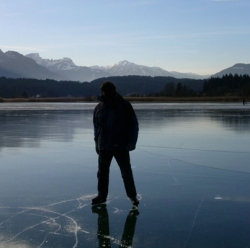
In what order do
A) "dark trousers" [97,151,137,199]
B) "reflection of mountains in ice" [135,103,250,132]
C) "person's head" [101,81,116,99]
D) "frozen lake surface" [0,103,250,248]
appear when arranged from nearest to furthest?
"frozen lake surface" [0,103,250,248] → "person's head" [101,81,116,99] → "dark trousers" [97,151,137,199] → "reflection of mountains in ice" [135,103,250,132]

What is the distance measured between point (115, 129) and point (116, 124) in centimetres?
6

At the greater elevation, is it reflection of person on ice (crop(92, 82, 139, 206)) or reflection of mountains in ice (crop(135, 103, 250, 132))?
reflection of person on ice (crop(92, 82, 139, 206))

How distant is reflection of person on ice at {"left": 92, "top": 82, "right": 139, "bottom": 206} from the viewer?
199 inches

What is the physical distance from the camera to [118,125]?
200 inches

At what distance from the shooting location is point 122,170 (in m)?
5.26

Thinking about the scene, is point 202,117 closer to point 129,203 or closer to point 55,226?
point 129,203

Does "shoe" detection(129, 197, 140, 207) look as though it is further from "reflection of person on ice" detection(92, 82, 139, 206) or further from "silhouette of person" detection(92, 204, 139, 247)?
"silhouette of person" detection(92, 204, 139, 247)

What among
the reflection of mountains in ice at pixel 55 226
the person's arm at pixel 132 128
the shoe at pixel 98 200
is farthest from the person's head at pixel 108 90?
the reflection of mountains in ice at pixel 55 226

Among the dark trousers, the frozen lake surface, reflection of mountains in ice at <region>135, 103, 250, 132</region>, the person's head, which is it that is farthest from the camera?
reflection of mountains in ice at <region>135, 103, 250, 132</region>

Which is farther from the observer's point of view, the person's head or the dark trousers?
the dark trousers

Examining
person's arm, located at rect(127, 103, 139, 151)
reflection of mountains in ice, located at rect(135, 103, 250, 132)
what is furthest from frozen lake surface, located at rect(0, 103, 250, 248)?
reflection of mountains in ice, located at rect(135, 103, 250, 132)

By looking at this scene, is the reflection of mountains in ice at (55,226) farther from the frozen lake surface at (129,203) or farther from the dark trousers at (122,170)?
the dark trousers at (122,170)

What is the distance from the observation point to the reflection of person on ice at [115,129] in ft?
16.6

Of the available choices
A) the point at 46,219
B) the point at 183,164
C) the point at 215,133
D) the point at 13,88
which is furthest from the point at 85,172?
the point at 13,88
